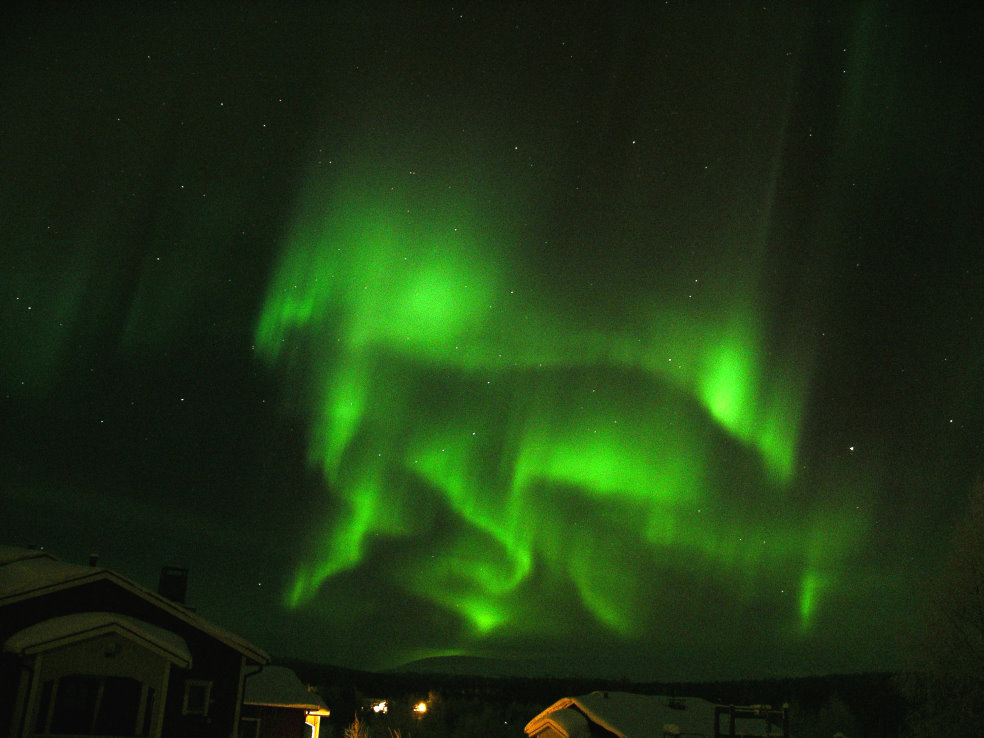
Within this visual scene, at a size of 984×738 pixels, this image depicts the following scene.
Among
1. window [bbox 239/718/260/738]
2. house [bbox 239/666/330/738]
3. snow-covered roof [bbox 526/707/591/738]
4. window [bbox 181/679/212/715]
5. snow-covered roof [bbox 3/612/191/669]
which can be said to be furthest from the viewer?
snow-covered roof [bbox 526/707/591/738]

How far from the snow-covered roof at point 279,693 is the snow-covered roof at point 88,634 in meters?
8.91

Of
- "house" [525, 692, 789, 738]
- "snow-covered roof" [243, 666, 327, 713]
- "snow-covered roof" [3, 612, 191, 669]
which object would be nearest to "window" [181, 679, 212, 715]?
"snow-covered roof" [3, 612, 191, 669]

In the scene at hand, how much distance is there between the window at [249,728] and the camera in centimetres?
2562

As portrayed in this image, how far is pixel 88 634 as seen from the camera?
56.4 ft

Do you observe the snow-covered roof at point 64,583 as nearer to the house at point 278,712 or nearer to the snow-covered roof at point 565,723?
the house at point 278,712

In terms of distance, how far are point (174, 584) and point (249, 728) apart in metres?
5.05

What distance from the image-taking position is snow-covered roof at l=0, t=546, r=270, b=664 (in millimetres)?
17703

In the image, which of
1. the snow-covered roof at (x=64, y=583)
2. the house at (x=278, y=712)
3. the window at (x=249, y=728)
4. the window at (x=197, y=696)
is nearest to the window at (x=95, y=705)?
the window at (x=197, y=696)

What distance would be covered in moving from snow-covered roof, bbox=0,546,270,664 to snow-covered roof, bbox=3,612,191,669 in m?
0.65

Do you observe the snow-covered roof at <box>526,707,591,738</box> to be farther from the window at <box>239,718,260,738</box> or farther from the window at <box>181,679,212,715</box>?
the window at <box>181,679,212,715</box>

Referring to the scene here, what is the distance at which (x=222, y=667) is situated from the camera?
1989cm

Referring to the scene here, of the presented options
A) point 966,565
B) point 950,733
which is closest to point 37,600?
point 950,733

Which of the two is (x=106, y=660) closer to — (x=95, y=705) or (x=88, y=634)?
(x=88, y=634)

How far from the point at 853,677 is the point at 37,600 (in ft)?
357
